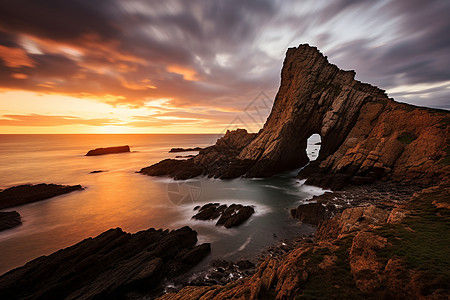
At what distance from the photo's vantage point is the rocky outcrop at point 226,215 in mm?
21453

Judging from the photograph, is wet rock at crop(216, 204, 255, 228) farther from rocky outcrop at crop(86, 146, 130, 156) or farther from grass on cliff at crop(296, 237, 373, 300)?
rocky outcrop at crop(86, 146, 130, 156)

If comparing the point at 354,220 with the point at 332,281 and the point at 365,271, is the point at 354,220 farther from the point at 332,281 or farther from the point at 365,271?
the point at 332,281

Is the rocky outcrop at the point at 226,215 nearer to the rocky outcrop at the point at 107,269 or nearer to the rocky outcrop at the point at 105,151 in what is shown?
the rocky outcrop at the point at 107,269

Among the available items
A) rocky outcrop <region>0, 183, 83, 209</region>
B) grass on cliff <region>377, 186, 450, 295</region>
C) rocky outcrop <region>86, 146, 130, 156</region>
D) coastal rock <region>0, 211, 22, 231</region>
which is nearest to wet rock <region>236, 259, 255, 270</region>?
grass on cliff <region>377, 186, 450, 295</region>

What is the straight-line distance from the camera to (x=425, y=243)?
28.1 ft

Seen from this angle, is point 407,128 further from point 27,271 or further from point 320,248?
point 27,271

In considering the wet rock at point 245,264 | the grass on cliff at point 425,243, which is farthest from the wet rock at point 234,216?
the grass on cliff at point 425,243

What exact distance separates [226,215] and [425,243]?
56.6 ft

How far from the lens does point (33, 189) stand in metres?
33.6

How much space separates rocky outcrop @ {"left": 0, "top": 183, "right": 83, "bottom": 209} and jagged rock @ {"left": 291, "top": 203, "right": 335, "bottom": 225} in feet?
136

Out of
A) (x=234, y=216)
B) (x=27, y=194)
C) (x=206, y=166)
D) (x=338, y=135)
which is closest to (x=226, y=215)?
(x=234, y=216)

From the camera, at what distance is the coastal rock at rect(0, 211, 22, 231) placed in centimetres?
2199

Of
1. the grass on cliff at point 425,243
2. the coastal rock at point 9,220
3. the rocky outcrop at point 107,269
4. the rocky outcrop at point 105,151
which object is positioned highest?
the rocky outcrop at point 105,151

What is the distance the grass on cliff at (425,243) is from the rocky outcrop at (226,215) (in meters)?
13.9
